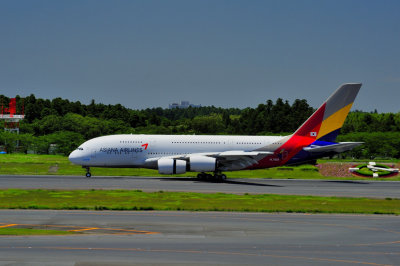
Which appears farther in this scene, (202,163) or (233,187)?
(202,163)

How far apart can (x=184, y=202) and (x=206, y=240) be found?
40.8 ft

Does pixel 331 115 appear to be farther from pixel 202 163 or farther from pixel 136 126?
pixel 136 126

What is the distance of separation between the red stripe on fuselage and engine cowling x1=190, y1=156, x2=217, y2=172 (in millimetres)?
4717

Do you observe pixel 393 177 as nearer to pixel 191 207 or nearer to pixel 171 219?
pixel 191 207

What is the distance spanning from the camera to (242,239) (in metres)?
20.8

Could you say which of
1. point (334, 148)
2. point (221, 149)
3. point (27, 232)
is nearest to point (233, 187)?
point (221, 149)

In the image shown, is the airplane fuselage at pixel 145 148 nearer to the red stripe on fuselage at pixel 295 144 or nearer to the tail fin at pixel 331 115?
the red stripe on fuselage at pixel 295 144

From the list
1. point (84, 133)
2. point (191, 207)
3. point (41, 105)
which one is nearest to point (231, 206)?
point (191, 207)

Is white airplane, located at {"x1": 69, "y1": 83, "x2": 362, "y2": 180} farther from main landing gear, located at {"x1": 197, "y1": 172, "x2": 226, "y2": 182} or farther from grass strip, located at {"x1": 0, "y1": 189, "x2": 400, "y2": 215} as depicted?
grass strip, located at {"x1": 0, "y1": 189, "x2": 400, "y2": 215}

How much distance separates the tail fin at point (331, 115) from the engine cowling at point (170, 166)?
1373 cm

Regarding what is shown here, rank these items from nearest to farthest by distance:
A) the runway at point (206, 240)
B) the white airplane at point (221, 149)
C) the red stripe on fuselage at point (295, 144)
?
the runway at point (206, 240)
the white airplane at point (221, 149)
the red stripe on fuselage at point (295, 144)

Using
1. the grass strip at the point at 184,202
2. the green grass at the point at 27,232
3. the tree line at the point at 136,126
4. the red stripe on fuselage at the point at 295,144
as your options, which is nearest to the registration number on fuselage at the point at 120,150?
the red stripe on fuselage at the point at 295,144

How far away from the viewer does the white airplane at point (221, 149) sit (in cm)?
5191

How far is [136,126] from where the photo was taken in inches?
6348
